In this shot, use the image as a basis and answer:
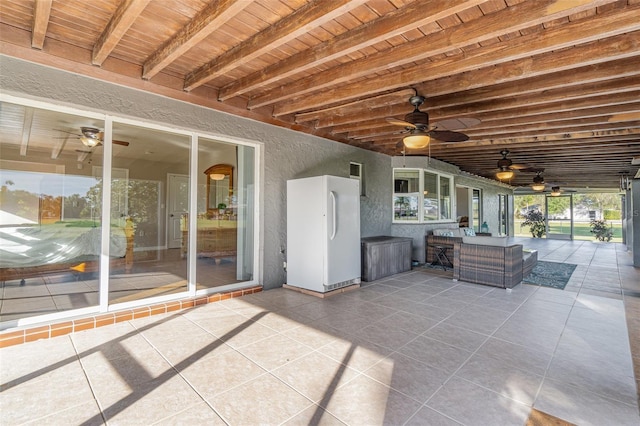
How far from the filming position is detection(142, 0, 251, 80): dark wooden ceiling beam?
2116 millimetres

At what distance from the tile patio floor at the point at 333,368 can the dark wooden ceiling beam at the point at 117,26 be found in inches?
99.6

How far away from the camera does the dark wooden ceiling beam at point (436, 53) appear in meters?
2.18

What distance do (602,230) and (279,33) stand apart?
16.4 metres

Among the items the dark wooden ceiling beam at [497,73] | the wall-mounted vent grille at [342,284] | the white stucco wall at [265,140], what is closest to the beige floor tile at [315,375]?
the wall-mounted vent grille at [342,284]

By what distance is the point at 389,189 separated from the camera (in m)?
7.14

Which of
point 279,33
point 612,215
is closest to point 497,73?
point 279,33

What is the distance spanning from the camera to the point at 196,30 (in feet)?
7.88

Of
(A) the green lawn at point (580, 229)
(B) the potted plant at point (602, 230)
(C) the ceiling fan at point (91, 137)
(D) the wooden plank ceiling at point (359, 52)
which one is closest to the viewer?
(D) the wooden plank ceiling at point (359, 52)

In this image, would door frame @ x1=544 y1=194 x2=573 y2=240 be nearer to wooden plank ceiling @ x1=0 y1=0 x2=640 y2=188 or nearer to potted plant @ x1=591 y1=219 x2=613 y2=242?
potted plant @ x1=591 y1=219 x2=613 y2=242

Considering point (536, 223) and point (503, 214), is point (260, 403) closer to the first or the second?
point (503, 214)

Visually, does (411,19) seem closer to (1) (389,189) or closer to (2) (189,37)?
(2) (189,37)

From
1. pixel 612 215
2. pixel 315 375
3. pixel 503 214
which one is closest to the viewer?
pixel 315 375

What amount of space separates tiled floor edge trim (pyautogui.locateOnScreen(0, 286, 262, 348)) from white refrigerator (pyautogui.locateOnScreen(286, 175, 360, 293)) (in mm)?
1145

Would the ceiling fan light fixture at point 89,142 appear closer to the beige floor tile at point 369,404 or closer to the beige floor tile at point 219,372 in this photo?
the beige floor tile at point 219,372
